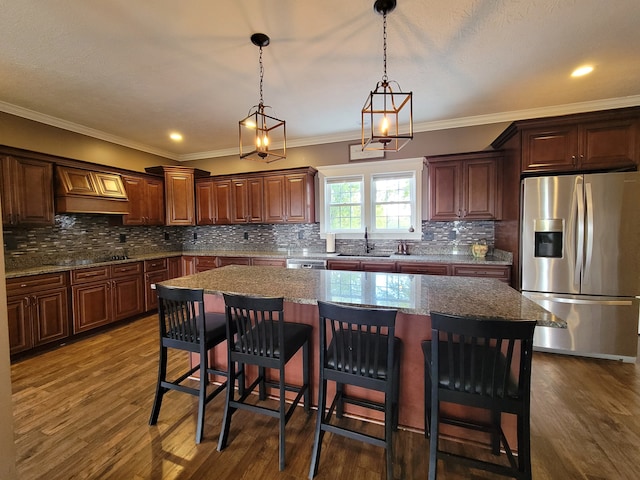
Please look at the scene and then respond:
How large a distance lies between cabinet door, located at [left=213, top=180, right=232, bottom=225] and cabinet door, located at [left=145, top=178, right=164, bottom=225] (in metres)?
0.86

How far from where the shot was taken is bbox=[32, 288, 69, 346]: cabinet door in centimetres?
293

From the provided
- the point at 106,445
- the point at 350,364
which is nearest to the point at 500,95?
the point at 350,364

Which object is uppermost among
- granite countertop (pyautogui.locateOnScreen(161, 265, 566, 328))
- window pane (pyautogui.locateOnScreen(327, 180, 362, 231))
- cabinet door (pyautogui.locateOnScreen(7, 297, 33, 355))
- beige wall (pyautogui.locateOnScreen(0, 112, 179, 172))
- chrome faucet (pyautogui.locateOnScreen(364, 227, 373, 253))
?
beige wall (pyautogui.locateOnScreen(0, 112, 179, 172))

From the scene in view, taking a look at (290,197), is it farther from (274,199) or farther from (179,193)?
(179,193)

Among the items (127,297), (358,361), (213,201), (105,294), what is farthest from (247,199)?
(358,361)

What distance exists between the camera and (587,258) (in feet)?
8.94

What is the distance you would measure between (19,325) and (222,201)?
2886 mm

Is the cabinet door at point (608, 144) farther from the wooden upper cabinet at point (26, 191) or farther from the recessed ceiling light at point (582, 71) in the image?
the wooden upper cabinet at point (26, 191)

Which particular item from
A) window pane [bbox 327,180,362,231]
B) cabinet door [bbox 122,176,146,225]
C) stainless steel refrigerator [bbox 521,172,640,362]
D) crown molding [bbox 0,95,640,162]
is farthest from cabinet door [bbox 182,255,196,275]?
stainless steel refrigerator [bbox 521,172,640,362]

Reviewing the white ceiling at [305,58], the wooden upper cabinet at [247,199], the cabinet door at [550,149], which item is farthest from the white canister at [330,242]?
the cabinet door at [550,149]

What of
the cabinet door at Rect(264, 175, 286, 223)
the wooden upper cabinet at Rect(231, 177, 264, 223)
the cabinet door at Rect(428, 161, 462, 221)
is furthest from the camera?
the wooden upper cabinet at Rect(231, 177, 264, 223)

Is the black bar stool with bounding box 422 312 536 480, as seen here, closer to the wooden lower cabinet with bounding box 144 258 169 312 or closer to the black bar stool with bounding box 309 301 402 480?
the black bar stool with bounding box 309 301 402 480

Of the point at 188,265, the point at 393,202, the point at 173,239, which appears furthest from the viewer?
the point at 173,239

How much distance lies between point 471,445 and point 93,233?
5.06m
